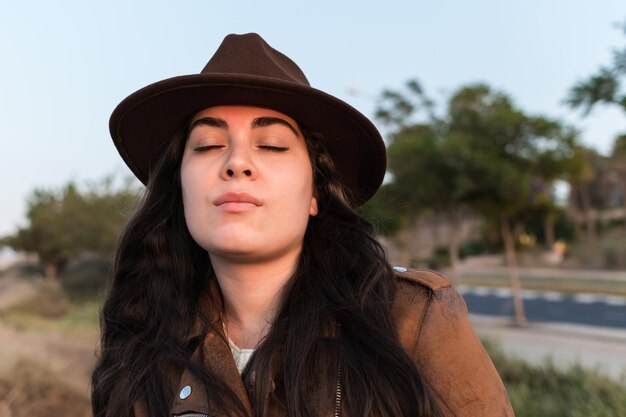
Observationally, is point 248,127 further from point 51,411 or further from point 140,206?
point 51,411

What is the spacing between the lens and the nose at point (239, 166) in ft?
6.07

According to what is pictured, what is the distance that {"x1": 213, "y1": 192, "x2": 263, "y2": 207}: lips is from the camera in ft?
6.05

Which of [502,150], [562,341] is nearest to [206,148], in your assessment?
[562,341]

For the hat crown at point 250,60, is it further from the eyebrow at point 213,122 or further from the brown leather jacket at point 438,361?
the brown leather jacket at point 438,361

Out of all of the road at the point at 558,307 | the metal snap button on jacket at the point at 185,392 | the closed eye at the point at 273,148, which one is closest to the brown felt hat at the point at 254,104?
the closed eye at the point at 273,148

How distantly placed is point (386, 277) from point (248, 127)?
59cm

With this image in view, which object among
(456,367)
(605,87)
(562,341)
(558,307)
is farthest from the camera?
(558,307)

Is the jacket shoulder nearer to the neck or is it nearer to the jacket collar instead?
the neck

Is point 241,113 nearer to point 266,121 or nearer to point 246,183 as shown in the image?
point 266,121

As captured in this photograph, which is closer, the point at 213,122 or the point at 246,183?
the point at 246,183

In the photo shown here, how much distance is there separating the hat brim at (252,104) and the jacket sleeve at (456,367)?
0.63m

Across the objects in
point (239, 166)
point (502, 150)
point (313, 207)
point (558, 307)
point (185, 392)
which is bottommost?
point (558, 307)

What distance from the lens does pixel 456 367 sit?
5.48ft

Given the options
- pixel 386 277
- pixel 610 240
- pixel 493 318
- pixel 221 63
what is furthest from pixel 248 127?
pixel 610 240
